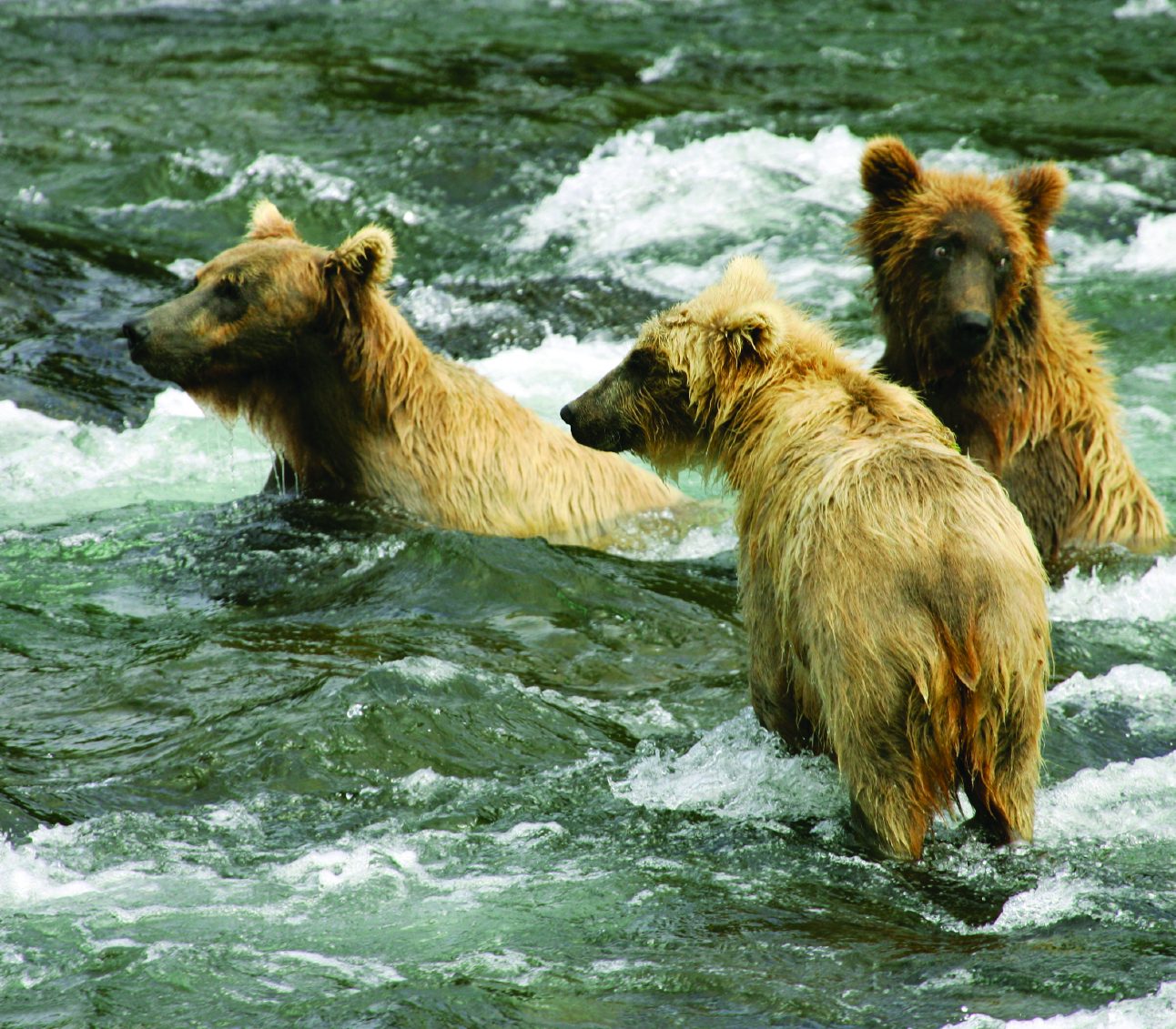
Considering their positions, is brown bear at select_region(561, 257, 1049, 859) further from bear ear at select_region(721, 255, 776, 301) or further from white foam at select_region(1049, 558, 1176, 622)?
white foam at select_region(1049, 558, 1176, 622)

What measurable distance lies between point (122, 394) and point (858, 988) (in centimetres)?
775

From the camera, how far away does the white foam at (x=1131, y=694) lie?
5.48 metres

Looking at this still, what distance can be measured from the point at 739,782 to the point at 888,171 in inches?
134

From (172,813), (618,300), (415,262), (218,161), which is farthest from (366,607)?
(218,161)

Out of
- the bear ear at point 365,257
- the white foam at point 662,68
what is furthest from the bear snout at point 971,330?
the white foam at point 662,68

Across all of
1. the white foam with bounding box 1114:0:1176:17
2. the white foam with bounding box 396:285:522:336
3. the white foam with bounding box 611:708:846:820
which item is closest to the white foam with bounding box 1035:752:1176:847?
the white foam with bounding box 611:708:846:820

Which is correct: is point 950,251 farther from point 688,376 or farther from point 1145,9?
point 1145,9

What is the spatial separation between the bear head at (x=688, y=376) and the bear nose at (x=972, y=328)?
5.00 ft

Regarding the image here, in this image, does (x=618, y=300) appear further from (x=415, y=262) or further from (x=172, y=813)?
(x=172, y=813)

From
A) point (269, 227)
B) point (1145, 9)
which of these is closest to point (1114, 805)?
point (269, 227)

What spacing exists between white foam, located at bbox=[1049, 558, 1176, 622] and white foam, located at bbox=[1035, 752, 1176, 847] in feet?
6.06

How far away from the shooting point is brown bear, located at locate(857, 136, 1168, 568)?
684cm

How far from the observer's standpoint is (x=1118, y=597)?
7.05 metres

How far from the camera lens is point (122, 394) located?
33.1 feet
